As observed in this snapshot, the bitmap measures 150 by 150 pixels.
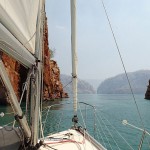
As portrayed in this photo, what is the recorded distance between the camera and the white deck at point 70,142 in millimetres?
5754

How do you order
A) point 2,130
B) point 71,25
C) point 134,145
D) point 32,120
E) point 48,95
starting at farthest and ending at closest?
point 48,95, point 134,145, point 71,25, point 2,130, point 32,120

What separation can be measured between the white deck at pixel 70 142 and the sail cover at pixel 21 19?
93.4 inches

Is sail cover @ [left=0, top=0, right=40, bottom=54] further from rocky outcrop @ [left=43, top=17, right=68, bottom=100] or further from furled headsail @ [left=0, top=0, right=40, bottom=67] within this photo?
rocky outcrop @ [left=43, top=17, right=68, bottom=100]

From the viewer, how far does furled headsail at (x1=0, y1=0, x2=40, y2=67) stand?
3.99 m

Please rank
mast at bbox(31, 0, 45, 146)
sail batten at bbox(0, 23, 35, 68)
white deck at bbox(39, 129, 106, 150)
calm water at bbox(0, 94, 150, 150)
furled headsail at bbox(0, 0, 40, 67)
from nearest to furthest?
1. sail batten at bbox(0, 23, 35, 68)
2. furled headsail at bbox(0, 0, 40, 67)
3. mast at bbox(31, 0, 45, 146)
4. white deck at bbox(39, 129, 106, 150)
5. calm water at bbox(0, 94, 150, 150)

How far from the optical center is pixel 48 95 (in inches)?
2452

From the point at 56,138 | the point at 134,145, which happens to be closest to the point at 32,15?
the point at 56,138

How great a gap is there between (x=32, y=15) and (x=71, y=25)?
2.34 m

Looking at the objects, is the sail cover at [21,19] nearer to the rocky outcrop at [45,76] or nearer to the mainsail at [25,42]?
the mainsail at [25,42]

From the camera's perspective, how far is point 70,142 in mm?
6160

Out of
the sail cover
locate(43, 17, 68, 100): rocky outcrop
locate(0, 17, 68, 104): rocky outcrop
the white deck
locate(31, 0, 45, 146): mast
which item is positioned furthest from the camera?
locate(43, 17, 68, 100): rocky outcrop

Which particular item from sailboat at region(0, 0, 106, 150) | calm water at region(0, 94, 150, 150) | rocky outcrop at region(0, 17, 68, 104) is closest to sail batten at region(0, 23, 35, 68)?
sailboat at region(0, 0, 106, 150)

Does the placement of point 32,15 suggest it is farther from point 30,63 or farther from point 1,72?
point 1,72

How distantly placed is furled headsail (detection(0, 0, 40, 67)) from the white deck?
222 cm
